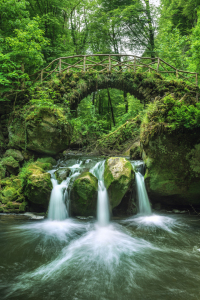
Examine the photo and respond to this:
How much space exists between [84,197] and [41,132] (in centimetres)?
369

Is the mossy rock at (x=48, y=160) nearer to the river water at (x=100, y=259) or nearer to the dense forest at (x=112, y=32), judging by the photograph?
the river water at (x=100, y=259)

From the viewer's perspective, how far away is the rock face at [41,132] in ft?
27.0

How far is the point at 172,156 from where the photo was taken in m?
6.42

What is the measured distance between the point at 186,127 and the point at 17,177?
6.44 metres

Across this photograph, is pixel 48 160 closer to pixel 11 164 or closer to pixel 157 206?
pixel 11 164

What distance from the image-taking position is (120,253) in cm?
409

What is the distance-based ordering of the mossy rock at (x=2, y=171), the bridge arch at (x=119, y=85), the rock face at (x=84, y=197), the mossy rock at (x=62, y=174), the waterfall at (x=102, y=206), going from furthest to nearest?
the bridge arch at (x=119, y=85), the mossy rock at (x=2, y=171), the mossy rock at (x=62, y=174), the rock face at (x=84, y=197), the waterfall at (x=102, y=206)

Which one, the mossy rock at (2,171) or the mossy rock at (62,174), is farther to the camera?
the mossy rock at (2,171)

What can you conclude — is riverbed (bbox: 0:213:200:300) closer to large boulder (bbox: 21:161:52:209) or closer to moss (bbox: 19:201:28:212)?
moss (bbox: 19:201:28:212)

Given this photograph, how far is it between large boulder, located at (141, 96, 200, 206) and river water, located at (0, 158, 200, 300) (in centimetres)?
94

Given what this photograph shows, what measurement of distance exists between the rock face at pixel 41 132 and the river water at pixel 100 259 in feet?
11.1

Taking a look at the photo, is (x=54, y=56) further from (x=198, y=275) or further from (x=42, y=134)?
(x=198, y=275)

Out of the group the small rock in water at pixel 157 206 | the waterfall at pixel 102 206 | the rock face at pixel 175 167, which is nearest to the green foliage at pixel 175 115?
the rock face at pixel 175 167

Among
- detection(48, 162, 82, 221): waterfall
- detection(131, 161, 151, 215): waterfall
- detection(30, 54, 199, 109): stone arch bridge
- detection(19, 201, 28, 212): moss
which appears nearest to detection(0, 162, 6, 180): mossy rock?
detection(19, 201, 28, 212): moss
